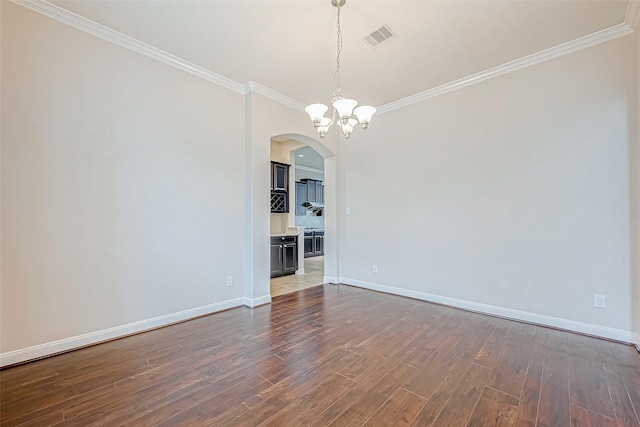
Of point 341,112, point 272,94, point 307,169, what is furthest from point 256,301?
point 307,169

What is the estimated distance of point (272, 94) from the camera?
13.1ft

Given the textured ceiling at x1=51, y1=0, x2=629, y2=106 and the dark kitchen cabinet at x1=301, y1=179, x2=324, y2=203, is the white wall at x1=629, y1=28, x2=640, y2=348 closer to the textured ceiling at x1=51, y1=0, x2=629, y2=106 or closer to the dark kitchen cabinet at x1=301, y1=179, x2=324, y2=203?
the textured ceiling at x1=51, y1=0, x2=629, y2=106

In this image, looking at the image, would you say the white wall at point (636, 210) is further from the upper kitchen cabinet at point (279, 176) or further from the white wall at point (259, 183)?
the upper kitchen cabinet at point (279, 176)

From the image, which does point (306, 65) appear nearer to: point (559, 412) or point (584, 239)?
point (584, 239)

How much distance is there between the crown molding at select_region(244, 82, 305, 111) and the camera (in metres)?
3.77

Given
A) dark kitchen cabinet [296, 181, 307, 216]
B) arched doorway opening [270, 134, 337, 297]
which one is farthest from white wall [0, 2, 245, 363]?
dark kitchen cabinet [296, 181, 307, 216]

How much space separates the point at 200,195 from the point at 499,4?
138 inches

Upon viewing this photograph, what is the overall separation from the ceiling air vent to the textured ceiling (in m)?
0.06

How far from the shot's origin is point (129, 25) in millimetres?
2633

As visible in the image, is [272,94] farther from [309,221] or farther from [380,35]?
[309,221]

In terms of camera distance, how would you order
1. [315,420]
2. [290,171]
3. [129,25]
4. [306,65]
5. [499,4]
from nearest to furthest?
1. [315,420]
2. [499,4]
3. [129,25]
4. [306,65]
5. [290,171]

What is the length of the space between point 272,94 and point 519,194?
3409 millimetres

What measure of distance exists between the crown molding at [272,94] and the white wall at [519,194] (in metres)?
1.32

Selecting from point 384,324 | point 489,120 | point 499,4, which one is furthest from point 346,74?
point 384,324
